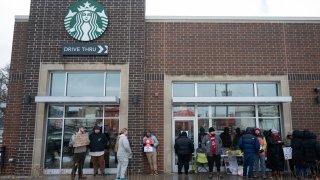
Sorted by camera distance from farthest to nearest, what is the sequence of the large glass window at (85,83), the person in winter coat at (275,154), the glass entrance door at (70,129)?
the large glass window at (85,83) → the glass entrance door at (70,129) → the person in winter coat at (275,154)

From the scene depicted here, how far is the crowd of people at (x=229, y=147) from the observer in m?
9.02

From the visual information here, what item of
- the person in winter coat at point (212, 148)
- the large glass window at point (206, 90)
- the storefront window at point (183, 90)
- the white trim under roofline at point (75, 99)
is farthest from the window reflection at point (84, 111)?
the person in winter coat at point (212, 148)

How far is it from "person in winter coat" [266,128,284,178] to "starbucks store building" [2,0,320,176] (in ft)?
5.35

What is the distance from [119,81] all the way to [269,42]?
21.1ft

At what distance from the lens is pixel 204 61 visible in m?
11.8

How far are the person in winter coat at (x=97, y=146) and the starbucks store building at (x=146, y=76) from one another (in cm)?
66

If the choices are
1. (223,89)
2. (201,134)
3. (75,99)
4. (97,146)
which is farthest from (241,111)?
(75,99)

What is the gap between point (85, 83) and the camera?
1161 cm

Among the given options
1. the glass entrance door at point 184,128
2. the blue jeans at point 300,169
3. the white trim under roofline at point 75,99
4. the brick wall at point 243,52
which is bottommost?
the blue jeans at point 300,169

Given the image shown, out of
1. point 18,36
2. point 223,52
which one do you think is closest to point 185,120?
point 223,52

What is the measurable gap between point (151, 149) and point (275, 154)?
431 cm

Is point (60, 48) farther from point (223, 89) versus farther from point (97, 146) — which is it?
point (223, 89)

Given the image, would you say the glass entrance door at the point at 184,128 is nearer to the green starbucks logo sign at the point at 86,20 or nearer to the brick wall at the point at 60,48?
the brick wall at the point at 60,48

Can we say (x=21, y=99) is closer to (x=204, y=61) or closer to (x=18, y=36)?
(x=18, y=36)
